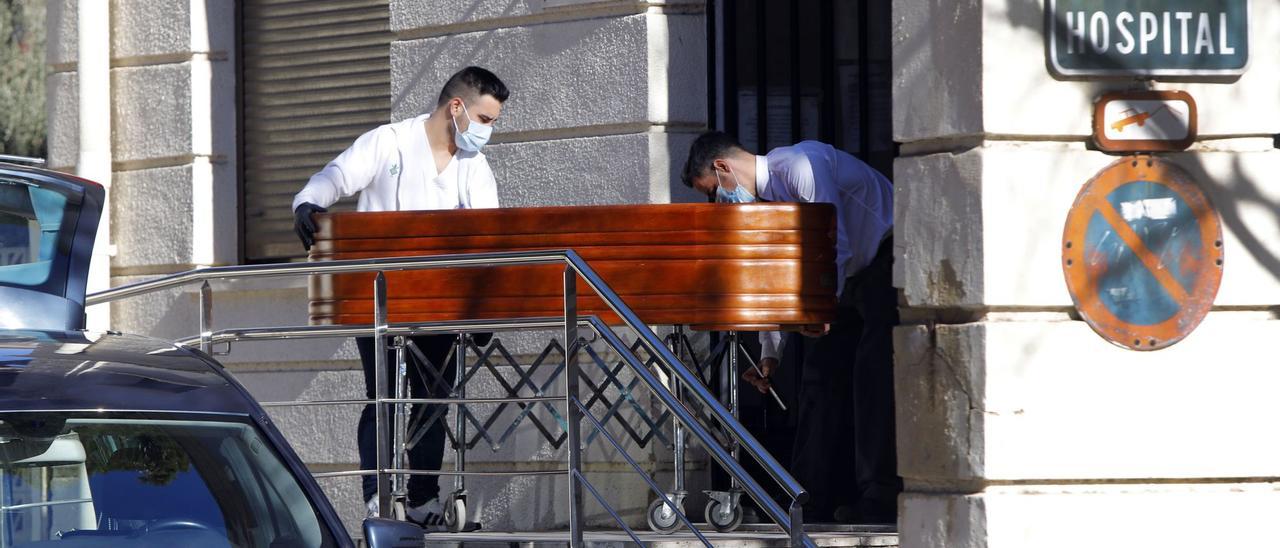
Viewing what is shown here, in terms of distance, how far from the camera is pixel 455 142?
759cm

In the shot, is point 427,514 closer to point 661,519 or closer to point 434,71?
point 661,519

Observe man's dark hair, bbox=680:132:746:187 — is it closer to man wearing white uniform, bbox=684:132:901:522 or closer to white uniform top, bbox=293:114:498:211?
man wearing white uniform, bbox=684:132:901:522

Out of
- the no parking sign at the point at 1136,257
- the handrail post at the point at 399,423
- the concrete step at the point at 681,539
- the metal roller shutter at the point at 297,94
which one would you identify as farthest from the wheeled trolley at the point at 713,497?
the metal roller shutter at the point at 297,94

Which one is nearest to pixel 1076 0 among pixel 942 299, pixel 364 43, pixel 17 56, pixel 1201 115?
pixel 1201 115

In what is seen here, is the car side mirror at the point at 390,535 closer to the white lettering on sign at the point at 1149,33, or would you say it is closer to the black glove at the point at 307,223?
the black glove at the point at 307,223

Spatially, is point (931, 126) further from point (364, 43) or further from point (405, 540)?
point (364, 43)

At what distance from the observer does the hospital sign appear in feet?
20.3

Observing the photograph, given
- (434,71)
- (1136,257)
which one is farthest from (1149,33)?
(434,71)

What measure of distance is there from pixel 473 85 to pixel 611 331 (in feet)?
6.06

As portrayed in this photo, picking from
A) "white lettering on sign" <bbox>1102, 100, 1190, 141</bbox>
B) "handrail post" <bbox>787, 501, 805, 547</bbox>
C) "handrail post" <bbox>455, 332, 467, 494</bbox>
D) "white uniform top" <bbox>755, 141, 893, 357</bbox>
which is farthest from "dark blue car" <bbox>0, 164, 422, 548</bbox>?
"white uniform top" <bbox>755, 141, 893, 357</bbox>

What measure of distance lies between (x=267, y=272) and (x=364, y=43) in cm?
327

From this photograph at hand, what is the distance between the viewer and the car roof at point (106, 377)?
12.9 feet

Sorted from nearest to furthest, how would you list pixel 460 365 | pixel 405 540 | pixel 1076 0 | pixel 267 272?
pixel 405 540 → pixel 1076 0 → pixel 267 272 → pixel 460 365

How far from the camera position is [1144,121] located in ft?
20.4
